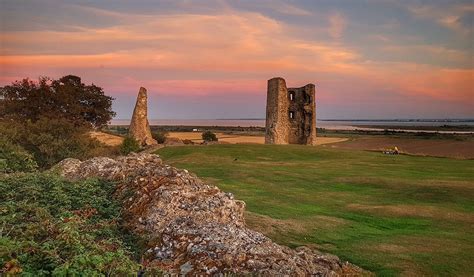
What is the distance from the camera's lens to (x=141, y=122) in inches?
2388

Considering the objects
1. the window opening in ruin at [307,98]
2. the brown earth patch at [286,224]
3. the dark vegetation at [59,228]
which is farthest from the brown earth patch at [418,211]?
the window opening in ruin at [307,98]

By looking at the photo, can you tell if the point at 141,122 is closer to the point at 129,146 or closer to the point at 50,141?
the point at 129,146

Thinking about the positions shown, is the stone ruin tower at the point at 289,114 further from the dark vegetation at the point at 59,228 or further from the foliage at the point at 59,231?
the foliage at the point at 59,231

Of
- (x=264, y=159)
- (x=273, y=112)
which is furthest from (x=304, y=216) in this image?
(x=273, y=112)

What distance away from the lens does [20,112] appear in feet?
164

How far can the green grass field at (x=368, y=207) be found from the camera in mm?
13406

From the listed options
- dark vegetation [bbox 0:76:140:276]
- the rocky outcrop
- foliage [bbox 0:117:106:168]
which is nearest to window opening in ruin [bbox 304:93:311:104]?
foliage [bbox 0:117:106:168]

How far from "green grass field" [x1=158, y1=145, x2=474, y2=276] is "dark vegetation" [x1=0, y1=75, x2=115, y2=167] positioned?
8.69m

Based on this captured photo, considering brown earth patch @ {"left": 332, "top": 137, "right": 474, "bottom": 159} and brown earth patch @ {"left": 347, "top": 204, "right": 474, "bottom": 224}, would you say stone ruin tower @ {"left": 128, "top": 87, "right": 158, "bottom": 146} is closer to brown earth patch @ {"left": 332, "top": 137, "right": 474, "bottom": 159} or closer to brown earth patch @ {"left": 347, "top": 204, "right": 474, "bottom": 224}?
brown earth patch @ {"left": 332, "top": 137, "right": 474, "bottom": 159}

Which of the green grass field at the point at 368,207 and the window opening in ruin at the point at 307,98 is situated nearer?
the green grass field at the point at 368,207

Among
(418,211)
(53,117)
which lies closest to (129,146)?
(53,117)

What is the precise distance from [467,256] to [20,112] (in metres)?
49.1

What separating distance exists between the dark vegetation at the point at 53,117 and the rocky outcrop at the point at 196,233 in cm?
1890

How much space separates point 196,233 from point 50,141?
28.4m
